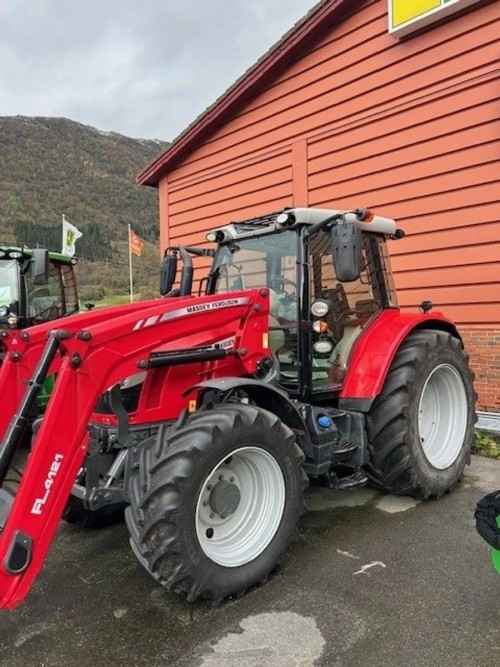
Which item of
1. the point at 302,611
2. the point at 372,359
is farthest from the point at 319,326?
the point at 302,611

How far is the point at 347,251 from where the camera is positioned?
3217mm

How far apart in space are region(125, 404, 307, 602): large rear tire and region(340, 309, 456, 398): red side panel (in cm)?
91

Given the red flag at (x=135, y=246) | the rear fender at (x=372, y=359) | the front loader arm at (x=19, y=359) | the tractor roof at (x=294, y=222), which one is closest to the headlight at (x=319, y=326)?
the rear fender at (x=372, y=359)

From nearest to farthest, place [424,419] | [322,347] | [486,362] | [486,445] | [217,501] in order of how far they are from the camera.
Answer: [217,501] < [322,347] < [424,419] < [486,445] < [486,362]

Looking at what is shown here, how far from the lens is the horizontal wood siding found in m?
6.02

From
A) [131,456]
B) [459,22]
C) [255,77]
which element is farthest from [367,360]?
[255,77]

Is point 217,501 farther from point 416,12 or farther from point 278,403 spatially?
point 416,12

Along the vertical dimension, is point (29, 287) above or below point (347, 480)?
above

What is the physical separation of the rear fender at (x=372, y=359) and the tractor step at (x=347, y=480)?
45 cm

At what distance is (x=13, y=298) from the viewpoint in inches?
260

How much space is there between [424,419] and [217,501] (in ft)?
7.14

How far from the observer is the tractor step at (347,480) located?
354cm

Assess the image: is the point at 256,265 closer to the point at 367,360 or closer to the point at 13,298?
the point at 367,360

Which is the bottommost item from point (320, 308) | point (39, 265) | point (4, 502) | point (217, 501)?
point (217, 501)
